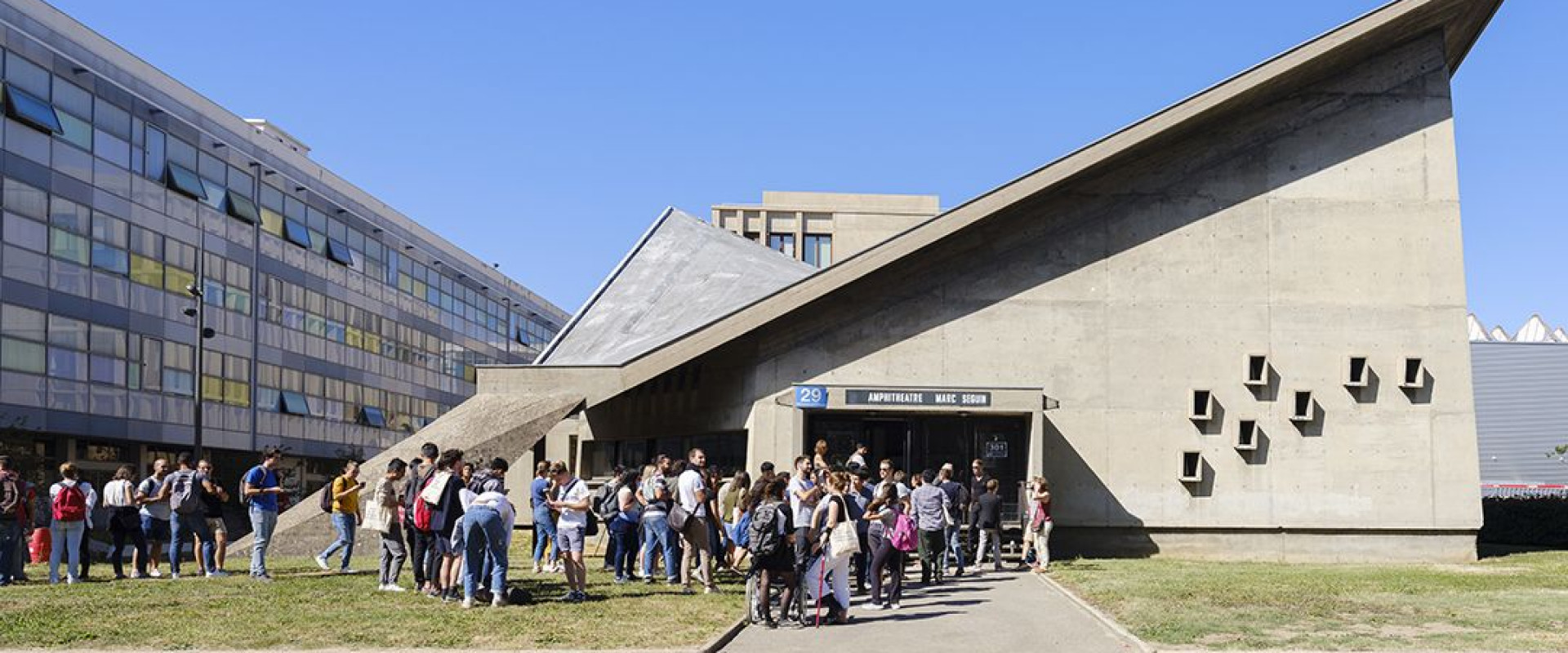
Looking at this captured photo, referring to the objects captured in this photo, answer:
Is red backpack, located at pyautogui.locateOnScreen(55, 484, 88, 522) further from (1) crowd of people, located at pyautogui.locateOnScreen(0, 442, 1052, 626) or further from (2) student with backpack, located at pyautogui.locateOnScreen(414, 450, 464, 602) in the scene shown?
(2) student with backpack, located at pyautogui.locateOnScreen(414, 450, 464, 602)

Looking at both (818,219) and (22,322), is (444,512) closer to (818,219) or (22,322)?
(22,322)

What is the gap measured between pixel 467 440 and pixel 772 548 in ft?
41.1

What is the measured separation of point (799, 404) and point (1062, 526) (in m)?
5.58

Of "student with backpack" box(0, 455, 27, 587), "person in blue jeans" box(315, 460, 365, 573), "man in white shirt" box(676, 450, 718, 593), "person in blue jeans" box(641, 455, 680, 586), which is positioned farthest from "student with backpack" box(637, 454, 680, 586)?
"student with backpack" box(0, 455, 27, 587)

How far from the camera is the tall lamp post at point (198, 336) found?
41378 mm

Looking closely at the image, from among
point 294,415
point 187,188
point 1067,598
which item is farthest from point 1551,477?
point 1067,598

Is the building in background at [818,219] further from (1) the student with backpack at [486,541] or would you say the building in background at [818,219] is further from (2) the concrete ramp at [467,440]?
(1) the student with backpack at [486,541]

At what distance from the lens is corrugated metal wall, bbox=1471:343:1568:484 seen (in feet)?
341

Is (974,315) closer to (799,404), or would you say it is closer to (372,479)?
(799,404)

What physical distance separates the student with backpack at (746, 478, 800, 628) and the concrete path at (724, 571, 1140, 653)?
327mm

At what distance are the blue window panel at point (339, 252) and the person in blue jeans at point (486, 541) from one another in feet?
179

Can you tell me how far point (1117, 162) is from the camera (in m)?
28.5

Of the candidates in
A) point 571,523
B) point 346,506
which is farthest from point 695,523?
point 346,506

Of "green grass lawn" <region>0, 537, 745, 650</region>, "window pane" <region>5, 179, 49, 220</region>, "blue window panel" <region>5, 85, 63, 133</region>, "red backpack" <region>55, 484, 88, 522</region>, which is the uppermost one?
"blue window panel" <region>5, 85, 63, 133</region>
